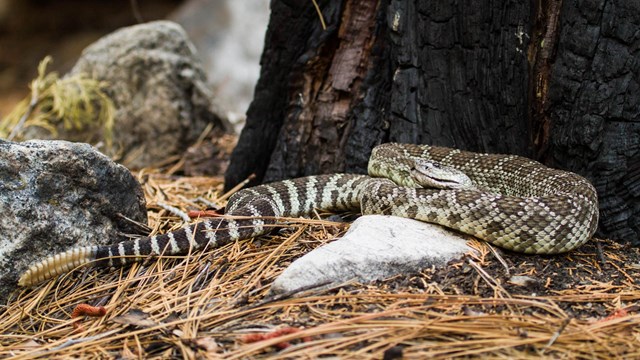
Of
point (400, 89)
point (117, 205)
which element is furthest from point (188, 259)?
point (400, 89)

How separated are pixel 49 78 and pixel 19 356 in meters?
5.34

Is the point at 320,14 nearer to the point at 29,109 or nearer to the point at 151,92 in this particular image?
the point at 151,92

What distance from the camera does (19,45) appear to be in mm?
15906

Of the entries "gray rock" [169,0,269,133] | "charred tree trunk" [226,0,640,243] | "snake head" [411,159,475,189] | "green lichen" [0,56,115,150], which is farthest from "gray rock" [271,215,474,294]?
"gray rock" [169,0,269,133]

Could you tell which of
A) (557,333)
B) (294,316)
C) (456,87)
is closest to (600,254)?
(557,333)

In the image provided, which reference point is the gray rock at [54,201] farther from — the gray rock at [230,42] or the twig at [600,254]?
the gray rock at [230,42]

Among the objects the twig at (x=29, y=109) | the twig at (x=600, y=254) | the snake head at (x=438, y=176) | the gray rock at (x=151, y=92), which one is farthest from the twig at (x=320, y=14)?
the twig at (x=29, y=109)

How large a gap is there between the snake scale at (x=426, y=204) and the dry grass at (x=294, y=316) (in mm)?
144

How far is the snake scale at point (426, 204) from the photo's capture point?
4.52 meters

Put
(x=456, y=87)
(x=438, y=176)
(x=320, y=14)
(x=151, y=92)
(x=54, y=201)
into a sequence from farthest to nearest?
(x=151, y=92)
(x=320, y=14)
(x=456, y=87)
(x=438, y=176)
(x=54, y=201)

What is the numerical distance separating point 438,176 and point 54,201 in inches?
109

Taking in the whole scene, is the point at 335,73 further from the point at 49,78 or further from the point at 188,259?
the point at 49,78

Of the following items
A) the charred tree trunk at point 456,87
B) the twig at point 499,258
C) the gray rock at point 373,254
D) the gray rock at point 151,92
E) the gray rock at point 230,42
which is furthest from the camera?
the gray rock at point 230,42

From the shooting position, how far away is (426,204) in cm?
478
